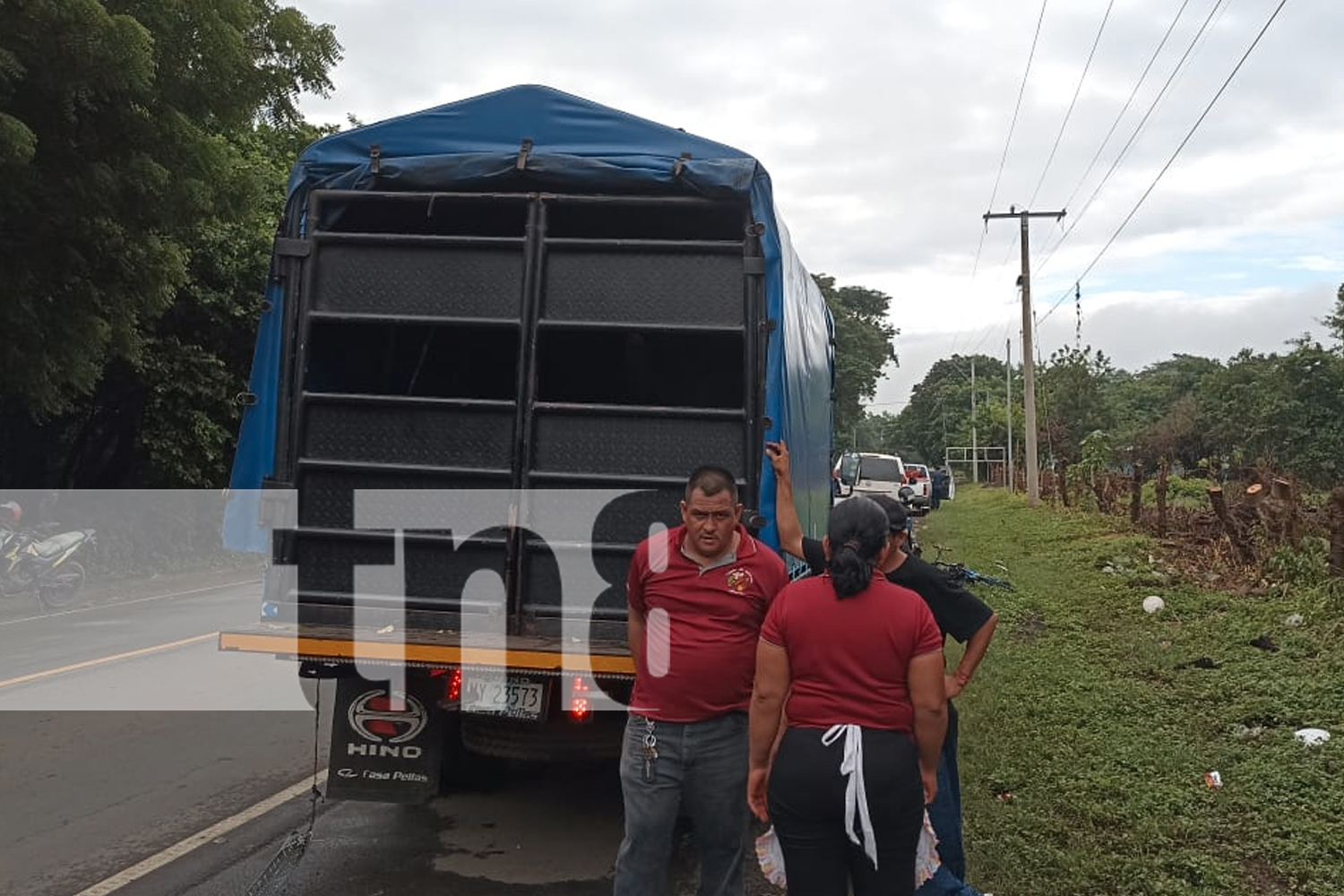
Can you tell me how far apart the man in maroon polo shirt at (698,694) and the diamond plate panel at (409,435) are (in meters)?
1.40

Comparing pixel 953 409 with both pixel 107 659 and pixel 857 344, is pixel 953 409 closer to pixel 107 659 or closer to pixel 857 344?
pixel 857 344

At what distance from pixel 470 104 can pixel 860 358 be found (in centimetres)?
5611

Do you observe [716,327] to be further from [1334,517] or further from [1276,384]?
[1276,384]

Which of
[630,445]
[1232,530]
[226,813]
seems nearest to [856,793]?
[630,445]

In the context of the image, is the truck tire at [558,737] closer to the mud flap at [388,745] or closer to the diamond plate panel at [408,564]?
the mud flap at [388,745]

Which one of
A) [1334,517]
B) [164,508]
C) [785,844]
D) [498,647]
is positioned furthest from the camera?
[164,508]

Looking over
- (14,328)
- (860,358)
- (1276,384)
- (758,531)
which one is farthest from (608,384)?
(860,358)

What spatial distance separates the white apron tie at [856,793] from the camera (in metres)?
3.05

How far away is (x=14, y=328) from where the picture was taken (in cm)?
1136

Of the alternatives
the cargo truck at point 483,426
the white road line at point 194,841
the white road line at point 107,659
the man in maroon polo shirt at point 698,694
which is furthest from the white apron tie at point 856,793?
the white road line at point 107,659

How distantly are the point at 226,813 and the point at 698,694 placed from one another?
3056 millimetres

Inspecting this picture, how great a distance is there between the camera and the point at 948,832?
410 centimetres

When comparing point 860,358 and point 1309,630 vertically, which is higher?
point 860,358

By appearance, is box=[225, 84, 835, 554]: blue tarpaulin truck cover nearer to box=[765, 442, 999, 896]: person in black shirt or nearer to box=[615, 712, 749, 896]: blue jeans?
box=[765, 442, 999, 896]: person in black shirt
